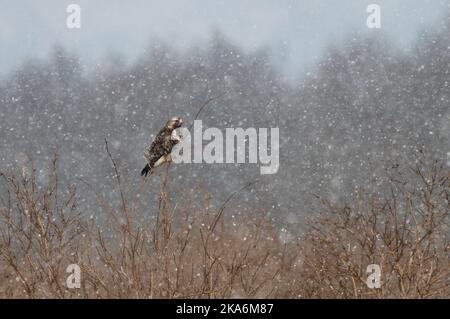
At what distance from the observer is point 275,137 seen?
29.2m

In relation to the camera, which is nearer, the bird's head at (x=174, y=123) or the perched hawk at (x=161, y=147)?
the perched hawk at (x=161, y=147)

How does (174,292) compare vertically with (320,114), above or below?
below

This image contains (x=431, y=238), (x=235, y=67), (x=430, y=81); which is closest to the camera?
(x=431, y=238)

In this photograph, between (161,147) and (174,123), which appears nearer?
(161,147)

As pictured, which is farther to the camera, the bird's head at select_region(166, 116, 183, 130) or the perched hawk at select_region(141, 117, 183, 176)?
the bird's head at select_region(166, 116, 183, 130)

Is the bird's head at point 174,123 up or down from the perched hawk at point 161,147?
up

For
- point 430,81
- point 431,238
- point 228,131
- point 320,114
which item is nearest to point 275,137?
point 320,114

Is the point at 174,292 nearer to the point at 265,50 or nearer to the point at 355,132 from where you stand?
the point at 355,132

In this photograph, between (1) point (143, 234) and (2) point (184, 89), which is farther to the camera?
(2) point (184, 89)

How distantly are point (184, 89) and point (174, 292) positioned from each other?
2552 centimetres

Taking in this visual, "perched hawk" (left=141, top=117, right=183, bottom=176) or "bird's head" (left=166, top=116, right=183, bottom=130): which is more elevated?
"bird's head" (left=166, top=116, right=183, bottom=130)

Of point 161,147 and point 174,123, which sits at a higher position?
point 174,123

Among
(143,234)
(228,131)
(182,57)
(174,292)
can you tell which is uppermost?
(182,57)

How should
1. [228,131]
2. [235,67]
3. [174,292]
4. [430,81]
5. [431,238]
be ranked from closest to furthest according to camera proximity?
[174,292] < [431,238] < [228,131] < [430,81] < [235,67]
